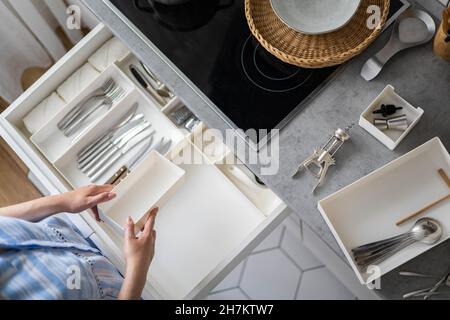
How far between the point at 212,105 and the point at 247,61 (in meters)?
0.11

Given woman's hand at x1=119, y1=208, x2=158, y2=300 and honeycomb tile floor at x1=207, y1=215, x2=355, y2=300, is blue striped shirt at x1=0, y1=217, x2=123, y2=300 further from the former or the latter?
honeycomb tile floor at x1=207, y1=215, x2=355, y2=300

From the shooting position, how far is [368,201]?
952 mm

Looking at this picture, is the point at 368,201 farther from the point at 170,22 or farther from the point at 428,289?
the point at 170,22

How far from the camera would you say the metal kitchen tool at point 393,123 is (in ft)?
3.10

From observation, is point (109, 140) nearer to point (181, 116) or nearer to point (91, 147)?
point (91, 147)

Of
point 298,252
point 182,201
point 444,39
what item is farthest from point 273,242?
point 444,39

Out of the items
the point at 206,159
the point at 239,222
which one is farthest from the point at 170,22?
the point at 239,222

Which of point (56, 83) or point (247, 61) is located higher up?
point (56, 83)

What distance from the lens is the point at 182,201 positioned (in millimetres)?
1214

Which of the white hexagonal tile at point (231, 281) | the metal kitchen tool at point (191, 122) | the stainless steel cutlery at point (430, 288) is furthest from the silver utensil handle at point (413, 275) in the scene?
the white hexagonal tile at point (231, 281)

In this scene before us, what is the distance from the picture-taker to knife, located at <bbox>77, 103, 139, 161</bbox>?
1.21m

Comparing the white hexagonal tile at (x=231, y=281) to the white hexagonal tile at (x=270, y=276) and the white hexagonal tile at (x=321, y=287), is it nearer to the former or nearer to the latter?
the white hexagonal tile at (x=270, y=276)

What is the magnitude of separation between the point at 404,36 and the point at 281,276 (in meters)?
0.87

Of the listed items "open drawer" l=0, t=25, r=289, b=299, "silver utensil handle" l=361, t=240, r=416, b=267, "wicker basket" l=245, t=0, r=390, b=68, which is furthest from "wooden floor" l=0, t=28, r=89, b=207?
"silver utensil handle" l=361, t=240, r=416, b=267
